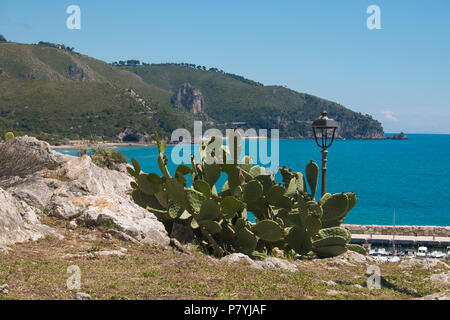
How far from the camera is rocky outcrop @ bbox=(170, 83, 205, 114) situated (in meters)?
166

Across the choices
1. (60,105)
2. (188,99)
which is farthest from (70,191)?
(188,99)

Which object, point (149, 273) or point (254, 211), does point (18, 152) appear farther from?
point (149, 273)

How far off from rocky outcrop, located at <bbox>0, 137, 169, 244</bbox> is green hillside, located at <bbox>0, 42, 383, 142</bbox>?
75025 millimetres

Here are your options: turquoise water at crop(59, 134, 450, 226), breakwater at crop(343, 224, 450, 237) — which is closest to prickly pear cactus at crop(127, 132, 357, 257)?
turquoise water at crop(59, 134, 450, 226)

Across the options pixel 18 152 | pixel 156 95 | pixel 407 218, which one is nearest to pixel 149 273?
pixel 18 152

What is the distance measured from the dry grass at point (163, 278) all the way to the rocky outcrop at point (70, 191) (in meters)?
0.63

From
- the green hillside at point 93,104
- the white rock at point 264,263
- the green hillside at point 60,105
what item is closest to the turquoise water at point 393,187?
the green hillside at point 60,105

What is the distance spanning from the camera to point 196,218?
23.6 ft

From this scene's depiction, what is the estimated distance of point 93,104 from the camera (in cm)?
10769

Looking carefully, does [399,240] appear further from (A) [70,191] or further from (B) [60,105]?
(B) [60,105]

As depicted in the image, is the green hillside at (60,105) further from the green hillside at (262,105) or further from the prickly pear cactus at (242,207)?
the prickly pear cactus at (242,207)

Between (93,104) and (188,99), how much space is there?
6427cm

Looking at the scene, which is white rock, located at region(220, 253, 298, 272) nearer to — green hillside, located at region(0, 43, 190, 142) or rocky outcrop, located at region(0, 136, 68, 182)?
rocky outcrop, located at region(0, 136, 68, 182)
